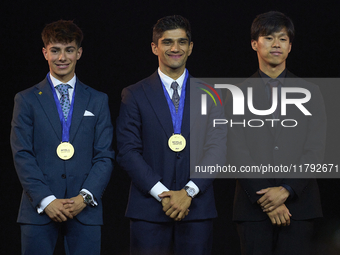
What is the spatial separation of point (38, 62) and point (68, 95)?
143 centimetres

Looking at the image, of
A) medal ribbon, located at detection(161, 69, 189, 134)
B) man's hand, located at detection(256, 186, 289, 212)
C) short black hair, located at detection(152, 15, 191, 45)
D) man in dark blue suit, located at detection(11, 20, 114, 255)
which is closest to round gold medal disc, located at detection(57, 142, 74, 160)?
man in dark blue suit, located at detection(11, 20, 114, 255)

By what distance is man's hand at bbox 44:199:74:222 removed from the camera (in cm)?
312

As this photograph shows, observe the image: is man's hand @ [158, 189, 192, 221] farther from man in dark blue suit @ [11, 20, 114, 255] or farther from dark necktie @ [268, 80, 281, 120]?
dark necktie @ [268, 80, 281, 120]

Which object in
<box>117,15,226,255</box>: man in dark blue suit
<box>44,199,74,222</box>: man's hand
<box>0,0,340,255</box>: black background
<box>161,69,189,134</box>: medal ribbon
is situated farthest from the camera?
<box>0,0,340,255</box>: black background

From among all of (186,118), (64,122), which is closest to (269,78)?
(186,118)

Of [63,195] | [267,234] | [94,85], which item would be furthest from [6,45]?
[267,234]

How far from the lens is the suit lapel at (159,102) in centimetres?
332

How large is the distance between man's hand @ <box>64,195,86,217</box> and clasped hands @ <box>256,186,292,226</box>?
1129 mm

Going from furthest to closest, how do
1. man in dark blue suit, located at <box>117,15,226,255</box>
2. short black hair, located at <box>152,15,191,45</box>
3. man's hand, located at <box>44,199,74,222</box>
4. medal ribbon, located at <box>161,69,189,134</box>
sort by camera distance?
short black hair, located at <box>152,15,191,45</box>
medal ribbon, located at <box>161,69,189,134</box>
man in dark blue suit, located at <box>117,15,226,255</box>
man's hand, located at <box>44,199,74,222</box>

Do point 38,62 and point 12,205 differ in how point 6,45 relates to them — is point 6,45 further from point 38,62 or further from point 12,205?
point 12,205

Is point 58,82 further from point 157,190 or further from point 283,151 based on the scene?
point 283,151

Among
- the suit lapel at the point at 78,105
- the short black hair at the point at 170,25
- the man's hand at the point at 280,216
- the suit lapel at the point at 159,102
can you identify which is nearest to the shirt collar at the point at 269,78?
the short black hair at the point at 170,25

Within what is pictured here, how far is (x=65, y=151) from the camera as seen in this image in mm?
3238

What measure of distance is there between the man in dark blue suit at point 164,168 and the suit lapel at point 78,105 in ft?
0.84
